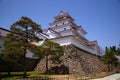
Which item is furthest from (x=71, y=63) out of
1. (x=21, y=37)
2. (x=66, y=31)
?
(x=66, y=31)

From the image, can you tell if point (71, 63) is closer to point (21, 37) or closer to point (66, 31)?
point (21, 37)

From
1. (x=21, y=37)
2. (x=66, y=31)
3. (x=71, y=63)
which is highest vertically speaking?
(x=66, y=31)

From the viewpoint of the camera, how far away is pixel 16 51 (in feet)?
52.9

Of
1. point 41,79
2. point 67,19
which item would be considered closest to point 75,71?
point 41,79

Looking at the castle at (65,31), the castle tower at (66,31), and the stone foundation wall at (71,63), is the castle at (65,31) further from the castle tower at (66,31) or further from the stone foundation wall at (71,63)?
the stone foundation wall at (71,63)

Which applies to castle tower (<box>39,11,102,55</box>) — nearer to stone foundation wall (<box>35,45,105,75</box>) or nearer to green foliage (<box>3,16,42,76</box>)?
stone foundation wall (<box>35,45,105,75</box>)

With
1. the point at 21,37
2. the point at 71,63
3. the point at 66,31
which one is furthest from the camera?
the point at 66,31

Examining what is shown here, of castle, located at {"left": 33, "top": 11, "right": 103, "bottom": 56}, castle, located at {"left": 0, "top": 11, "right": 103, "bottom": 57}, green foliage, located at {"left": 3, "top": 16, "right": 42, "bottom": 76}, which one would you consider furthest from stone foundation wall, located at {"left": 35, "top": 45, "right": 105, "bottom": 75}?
green foliage, located at {"left": 3, "top": 16, "right": 42, "bottom": 76}

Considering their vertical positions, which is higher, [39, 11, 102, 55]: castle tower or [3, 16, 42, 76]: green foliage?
[39, 11, 102, 55]: castle tower

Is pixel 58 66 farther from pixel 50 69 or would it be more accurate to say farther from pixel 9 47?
pixel 9 47

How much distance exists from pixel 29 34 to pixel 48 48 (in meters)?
5.67

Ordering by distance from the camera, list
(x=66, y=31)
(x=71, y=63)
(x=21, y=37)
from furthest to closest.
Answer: (x=66, y=31) → (x=71, y=63) → (x=21, y=37)

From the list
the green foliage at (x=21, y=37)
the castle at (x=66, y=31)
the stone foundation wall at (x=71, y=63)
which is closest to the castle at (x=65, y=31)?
the castle at (x=66, y=31)

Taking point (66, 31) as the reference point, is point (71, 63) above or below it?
below
